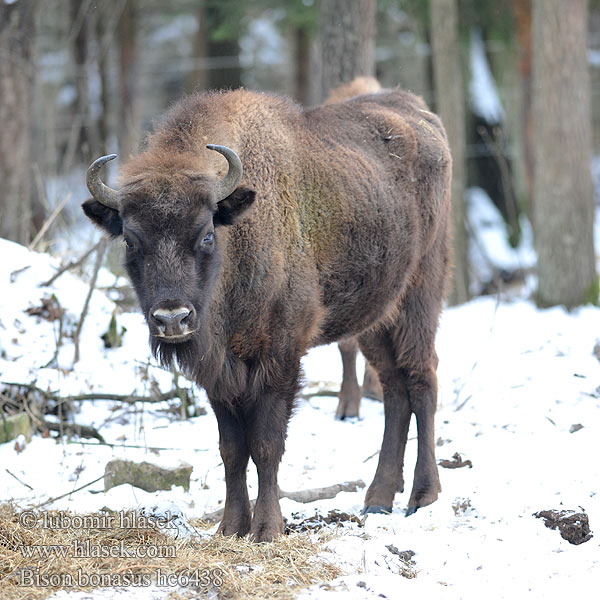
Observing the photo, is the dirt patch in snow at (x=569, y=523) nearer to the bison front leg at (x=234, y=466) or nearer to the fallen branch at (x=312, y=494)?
the fallen branch at (x=312, y=494)

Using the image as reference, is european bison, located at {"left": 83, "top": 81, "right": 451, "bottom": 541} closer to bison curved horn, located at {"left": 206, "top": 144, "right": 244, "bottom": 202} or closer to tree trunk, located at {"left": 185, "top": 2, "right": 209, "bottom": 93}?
bison curved horn, located at {"left": 206, "top": 144, "right": 244, "bottom": 202}

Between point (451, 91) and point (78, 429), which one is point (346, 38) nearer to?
point (451, 91)

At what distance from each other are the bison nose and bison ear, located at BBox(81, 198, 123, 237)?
0.78 m

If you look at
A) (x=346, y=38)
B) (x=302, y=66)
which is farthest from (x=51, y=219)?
(x=302, y=66)

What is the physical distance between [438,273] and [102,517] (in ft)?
9.73

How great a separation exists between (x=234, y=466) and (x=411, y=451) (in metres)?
1.88

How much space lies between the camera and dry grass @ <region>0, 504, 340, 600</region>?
13.7 ft

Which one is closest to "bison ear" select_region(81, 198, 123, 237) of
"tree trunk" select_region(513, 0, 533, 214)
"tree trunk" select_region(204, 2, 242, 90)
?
"tree trunk" select_region(513, 0, 533, 214)

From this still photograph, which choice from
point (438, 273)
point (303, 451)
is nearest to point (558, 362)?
point (438, 273)

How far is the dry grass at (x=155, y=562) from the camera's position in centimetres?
417

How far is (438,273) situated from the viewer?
6461 millimetres

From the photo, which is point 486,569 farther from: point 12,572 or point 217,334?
→ point 12,572

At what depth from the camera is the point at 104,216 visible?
197 inches

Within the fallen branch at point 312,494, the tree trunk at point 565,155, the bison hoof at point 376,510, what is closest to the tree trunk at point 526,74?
the tree trunk at point 565,155
